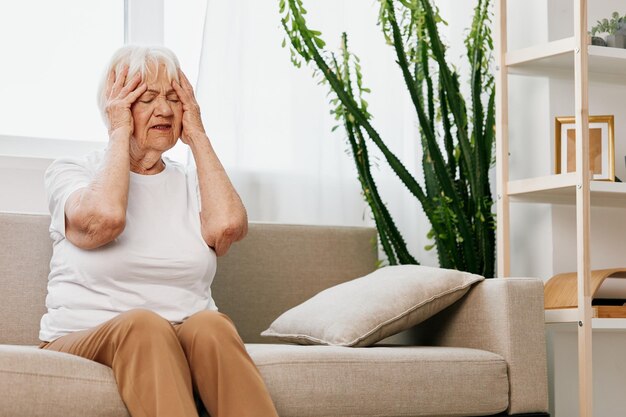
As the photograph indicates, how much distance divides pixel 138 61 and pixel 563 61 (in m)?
1.31

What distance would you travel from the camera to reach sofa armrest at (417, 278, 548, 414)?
7.68ft

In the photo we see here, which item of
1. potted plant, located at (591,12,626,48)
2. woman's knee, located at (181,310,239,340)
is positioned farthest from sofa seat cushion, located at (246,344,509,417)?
potted plant, located at (591,12,626,48)

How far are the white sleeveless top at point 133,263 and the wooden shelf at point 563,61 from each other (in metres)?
1.14

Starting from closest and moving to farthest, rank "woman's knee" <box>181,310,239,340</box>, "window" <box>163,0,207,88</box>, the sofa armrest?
"woman's knee" <box>181,310,239,340</box> → the sofa armrest → "window" <box>163,0,207,88</box>

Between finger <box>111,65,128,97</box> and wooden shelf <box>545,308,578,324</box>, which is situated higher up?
finger <box>111,65,128,97</box>

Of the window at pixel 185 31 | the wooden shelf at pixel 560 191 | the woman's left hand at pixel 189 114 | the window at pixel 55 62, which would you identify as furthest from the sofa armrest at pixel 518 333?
the window at pixel 55 62

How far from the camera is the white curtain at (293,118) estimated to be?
3.11 m

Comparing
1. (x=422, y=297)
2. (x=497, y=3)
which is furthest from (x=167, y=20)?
(x=422, y=297)

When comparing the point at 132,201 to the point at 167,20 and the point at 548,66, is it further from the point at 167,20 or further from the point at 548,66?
the point at 548,66

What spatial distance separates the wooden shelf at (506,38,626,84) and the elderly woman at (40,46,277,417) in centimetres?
104

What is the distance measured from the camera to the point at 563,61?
291cm

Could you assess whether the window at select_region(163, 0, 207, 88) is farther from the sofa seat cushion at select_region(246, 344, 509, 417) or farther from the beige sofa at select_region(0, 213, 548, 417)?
the sofa seat cushion at select_region(246, 344, 509, 417)

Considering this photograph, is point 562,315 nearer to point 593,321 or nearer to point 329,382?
point 593,321

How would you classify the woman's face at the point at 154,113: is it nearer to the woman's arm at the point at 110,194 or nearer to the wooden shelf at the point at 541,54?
the woman's arm at the point at 110,194
